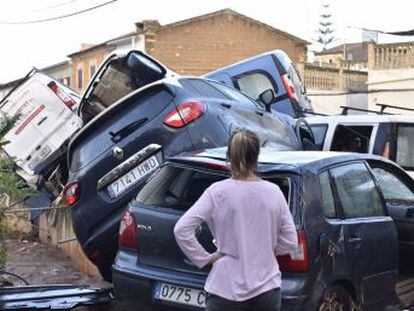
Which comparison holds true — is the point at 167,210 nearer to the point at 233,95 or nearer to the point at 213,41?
the point at 233,95

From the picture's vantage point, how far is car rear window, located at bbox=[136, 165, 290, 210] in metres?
4.74

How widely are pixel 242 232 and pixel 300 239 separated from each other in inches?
37.5

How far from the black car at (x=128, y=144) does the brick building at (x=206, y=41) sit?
26.9 metres

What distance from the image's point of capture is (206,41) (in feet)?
114

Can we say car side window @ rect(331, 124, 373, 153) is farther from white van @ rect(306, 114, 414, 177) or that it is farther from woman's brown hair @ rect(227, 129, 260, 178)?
woman's brown hair @ rect(227, 129, 260, 178)

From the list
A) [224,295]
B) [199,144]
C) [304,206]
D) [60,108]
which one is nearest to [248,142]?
[224,295]

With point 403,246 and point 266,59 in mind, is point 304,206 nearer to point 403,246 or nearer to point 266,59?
point 403,246

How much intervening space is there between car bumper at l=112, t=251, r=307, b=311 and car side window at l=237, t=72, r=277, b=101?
6.13m

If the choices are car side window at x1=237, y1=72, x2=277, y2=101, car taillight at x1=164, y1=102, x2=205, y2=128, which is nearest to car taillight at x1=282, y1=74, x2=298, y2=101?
car side window at x1=237, y1=72, x2=277, y2=101

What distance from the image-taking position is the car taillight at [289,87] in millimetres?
10352

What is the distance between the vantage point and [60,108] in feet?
28.7

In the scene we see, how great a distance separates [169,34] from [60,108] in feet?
82.6

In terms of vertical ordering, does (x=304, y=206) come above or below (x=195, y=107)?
below

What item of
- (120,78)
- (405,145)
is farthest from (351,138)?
(120,78)
